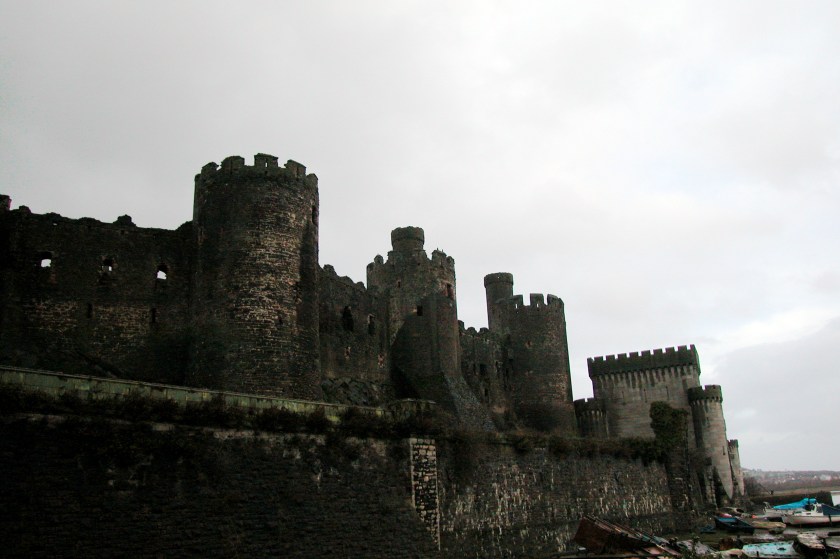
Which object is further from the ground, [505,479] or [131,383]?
[131,383]

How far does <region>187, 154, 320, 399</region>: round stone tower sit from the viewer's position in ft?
75.9

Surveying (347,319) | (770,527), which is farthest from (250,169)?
(770,527)

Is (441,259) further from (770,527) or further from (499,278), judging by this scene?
(770,527)

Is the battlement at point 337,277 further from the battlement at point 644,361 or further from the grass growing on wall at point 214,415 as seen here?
the battlement at point 644,361

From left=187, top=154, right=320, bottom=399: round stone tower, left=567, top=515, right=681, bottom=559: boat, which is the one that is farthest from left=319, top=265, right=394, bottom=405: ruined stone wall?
left=567, top=515, right=681, bottom=559: boat

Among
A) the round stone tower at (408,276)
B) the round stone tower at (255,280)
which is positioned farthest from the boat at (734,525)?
the round stone tower at (255,280)

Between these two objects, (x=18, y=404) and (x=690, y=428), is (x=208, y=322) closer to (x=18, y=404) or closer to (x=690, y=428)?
(x=18, y=404)

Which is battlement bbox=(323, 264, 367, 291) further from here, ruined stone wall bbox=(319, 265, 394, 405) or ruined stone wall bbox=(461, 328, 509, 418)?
ruined stone wall bbox=(461, 328, 509, 418)

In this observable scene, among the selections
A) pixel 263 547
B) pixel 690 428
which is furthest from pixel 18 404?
pixel 690 428

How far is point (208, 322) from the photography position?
78.1 feet

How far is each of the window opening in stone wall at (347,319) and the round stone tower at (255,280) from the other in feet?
23.7

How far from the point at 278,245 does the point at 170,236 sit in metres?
4.21

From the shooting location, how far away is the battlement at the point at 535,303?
45438 millimetres

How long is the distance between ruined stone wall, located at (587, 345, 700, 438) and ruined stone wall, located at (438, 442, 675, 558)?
1650 centimetres
